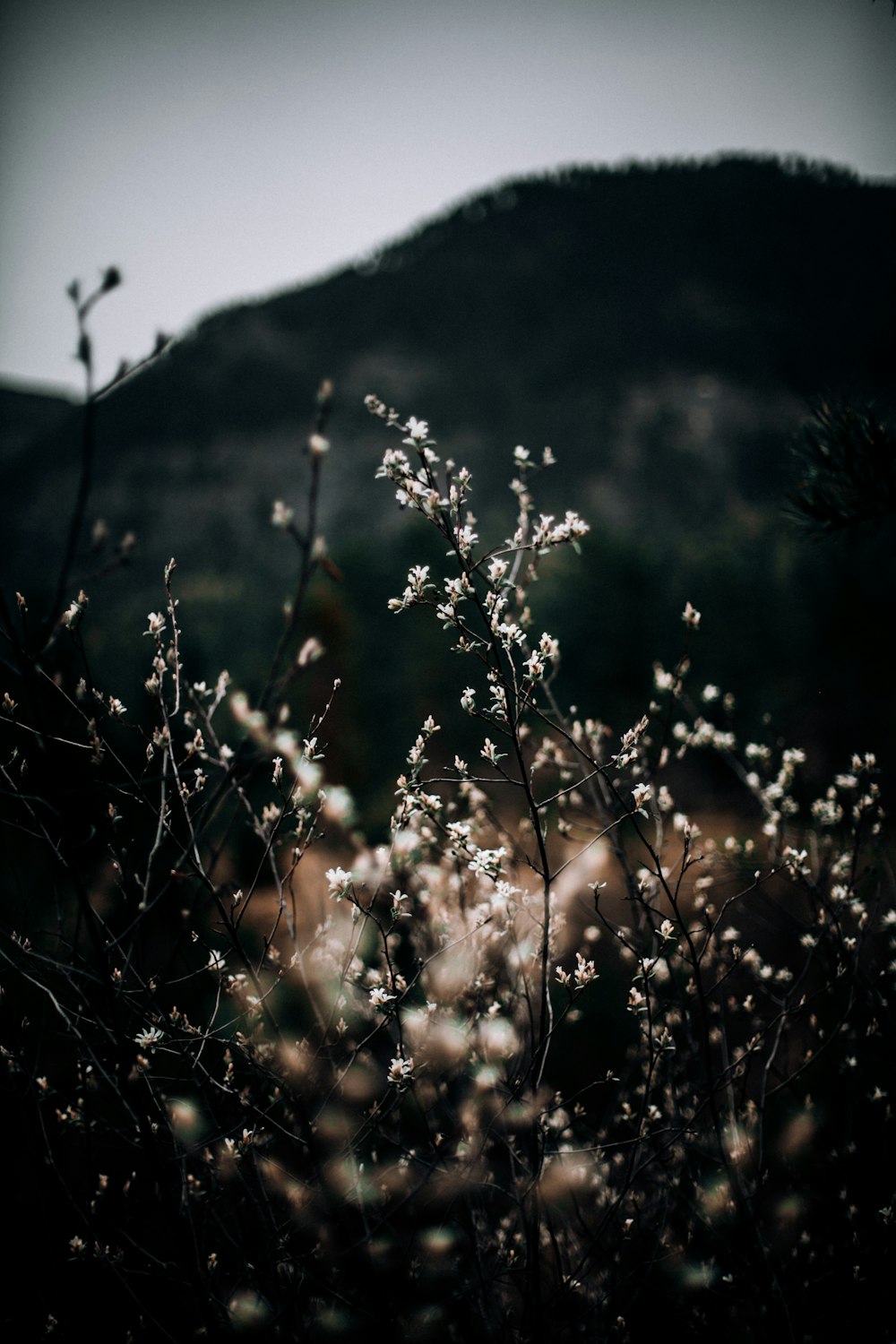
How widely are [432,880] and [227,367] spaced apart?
90.7m

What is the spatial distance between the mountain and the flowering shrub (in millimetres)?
16659

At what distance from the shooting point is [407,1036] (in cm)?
227

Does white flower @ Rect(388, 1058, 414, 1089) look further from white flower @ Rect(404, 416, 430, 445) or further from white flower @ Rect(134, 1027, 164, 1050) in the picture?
white flower @ Rect(404, 416, 430, 445)

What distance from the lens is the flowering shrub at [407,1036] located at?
1425 millimetres

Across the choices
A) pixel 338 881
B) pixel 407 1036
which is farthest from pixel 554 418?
pixel 338 881

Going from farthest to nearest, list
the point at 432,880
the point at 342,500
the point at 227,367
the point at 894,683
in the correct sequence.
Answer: the point at 227,367, the point at 342,500, the point at 894,683, the point at 432,880

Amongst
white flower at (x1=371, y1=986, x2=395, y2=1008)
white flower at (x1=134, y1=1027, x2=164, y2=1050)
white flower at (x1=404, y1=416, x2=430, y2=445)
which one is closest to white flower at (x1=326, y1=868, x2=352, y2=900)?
white flower at (x1=371, y1=986, x2=395, y2=1008)

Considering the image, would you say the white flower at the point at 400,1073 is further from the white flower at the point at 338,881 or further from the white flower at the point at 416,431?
the white flower at the point at 416,431

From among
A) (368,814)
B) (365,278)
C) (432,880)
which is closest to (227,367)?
(365,278)

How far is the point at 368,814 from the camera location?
17.5 m

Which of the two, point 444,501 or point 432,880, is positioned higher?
point 444,501

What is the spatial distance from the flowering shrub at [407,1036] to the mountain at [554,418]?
1666cm

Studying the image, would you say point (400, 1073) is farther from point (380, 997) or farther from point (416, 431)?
point (416, 431)

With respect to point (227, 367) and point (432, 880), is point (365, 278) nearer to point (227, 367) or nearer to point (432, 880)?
point (227, 367)
